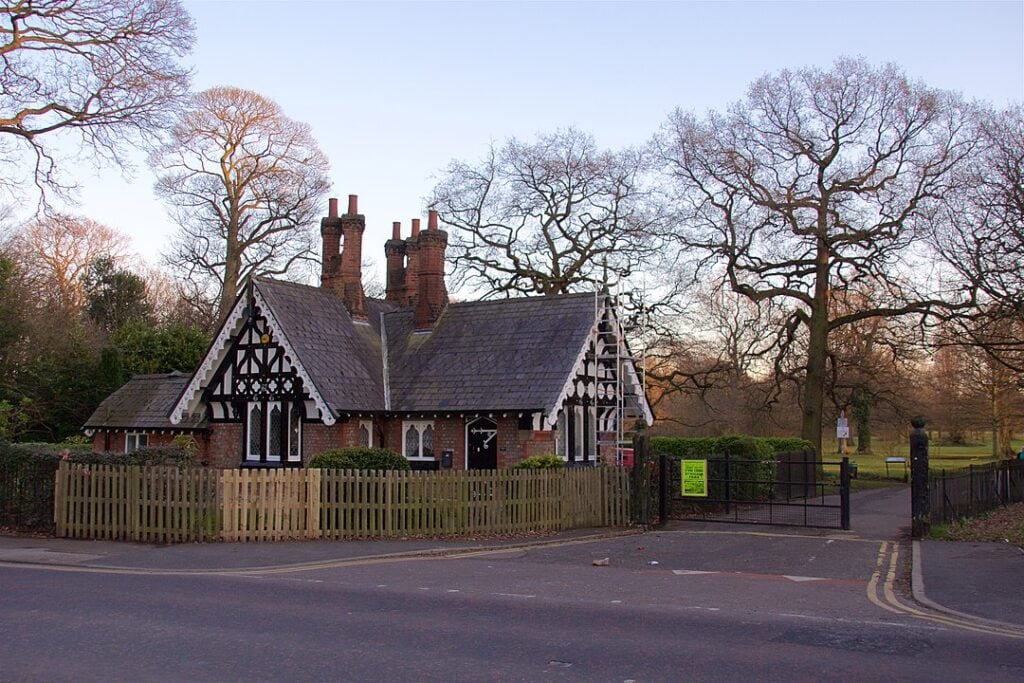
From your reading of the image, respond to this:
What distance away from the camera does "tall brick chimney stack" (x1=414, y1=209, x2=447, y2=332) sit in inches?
1278

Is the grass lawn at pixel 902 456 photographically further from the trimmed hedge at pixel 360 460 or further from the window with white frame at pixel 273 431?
the trimmed hedge at pixel 360 460

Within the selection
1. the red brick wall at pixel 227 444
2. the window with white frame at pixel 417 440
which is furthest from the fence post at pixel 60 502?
the window with white frame at pixel 417 440

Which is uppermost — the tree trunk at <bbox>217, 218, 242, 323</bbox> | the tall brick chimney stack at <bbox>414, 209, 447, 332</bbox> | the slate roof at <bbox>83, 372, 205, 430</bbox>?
the tree trunk at <bbox>217, 218, 242, 323</bbox>

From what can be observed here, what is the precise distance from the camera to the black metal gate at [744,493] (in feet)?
73.0

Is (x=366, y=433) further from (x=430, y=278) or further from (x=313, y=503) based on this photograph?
(x=313, y=503)

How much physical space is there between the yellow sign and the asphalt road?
633 centimetres

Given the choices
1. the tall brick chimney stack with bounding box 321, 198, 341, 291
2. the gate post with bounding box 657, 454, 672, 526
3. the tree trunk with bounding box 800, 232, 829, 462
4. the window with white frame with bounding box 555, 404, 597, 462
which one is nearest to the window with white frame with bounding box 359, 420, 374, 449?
the window with white frame with bounding box 555, 404, 597, 462

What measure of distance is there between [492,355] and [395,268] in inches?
407

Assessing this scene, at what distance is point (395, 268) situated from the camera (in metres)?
38.4

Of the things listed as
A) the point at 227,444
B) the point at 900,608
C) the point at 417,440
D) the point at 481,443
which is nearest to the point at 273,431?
the point at 227,444

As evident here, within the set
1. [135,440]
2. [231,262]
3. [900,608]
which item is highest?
A: [231,262]

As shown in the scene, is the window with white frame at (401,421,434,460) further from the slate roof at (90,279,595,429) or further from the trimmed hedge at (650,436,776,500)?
the trimmed hedge at (650,436,776,500)

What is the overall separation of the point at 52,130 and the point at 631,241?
27.4 meters

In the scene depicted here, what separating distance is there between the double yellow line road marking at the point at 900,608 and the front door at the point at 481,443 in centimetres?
1273
